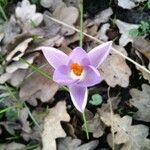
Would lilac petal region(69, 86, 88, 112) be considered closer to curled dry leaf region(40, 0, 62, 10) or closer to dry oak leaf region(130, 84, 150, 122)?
dry oak leaf region(130, 84, 150, 122)

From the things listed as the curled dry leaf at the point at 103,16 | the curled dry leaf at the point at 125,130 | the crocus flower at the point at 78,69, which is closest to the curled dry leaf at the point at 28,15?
the curled dry leaf at the point at 103,16

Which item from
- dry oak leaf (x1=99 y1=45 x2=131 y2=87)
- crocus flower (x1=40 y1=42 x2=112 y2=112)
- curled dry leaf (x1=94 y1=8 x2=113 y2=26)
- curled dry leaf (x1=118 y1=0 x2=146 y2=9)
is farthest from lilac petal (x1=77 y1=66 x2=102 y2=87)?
curled dry leaf (x1=118 y1=0 x2=146 y2=9)

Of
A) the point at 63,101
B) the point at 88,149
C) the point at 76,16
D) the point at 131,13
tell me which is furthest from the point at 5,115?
the point at 131,13

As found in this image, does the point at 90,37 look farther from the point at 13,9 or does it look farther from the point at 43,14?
the point at 13,9

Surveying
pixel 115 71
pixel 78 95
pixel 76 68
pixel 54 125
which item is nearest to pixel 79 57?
pixel 76 68

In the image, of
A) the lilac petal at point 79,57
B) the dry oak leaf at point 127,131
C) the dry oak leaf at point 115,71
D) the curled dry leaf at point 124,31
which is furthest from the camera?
the curled dry leaf at point 124,31

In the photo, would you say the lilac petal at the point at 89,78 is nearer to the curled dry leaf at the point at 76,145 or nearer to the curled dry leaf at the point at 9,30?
the curled dry leaf at the point at 76,145
